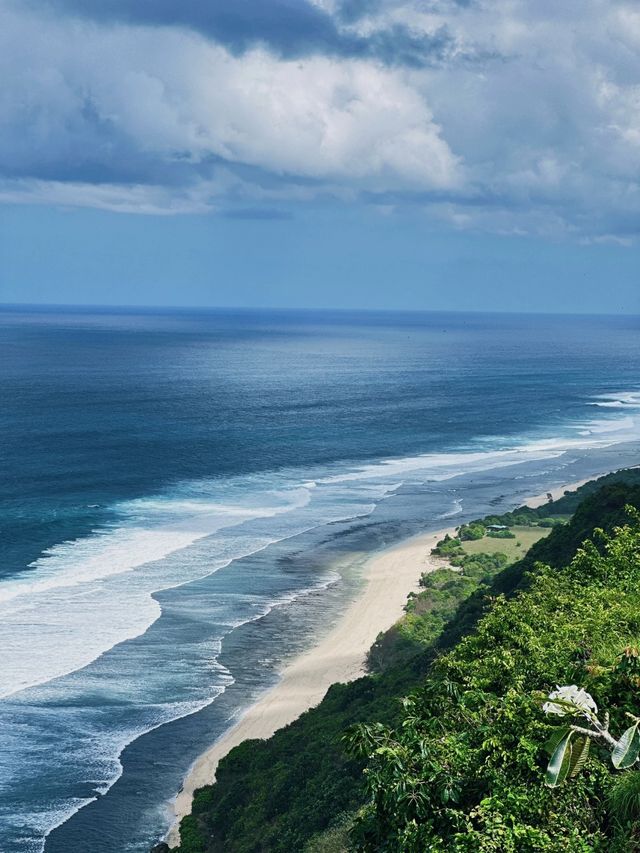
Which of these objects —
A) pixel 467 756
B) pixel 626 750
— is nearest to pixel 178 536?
pixel 467 756

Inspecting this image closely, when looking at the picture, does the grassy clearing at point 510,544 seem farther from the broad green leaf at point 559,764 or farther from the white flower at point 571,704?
the broad green leaf at point 559,764

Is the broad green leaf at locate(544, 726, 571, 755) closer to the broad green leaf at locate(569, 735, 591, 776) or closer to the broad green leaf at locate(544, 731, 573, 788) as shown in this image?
the broad green leaf at locate(544, 731, 573, 788)

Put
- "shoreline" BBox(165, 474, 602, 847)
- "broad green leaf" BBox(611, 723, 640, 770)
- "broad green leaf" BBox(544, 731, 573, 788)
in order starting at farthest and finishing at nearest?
"shoreline" BBox(165, 474, 602, 847), "broad green leaf" BBox(544, 731, 573, 788), "broad green leaf" BBox(611, 723, 640, 770)

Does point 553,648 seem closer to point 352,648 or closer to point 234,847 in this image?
point 234,847

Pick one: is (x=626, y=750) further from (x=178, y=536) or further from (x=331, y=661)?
(x=178, y=536)

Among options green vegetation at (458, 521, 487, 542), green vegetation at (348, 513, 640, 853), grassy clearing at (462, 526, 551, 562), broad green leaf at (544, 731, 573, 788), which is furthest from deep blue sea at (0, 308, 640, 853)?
broad green leaf at (544, 731, 573, 788)
